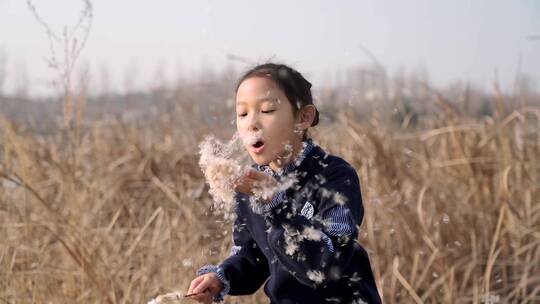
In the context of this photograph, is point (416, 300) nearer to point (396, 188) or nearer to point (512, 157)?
point (396, 188)

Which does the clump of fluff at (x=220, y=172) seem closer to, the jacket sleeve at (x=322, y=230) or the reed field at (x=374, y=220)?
the jacket sleeve at (x=322, y=230)

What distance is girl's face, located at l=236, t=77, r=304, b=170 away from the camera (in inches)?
56.9

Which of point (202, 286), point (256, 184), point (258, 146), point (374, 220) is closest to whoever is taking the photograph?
point (256, 184)

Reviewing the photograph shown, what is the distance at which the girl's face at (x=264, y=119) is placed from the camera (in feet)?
4.74

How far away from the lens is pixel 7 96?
4.12 meters

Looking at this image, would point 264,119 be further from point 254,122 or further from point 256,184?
point 256,184

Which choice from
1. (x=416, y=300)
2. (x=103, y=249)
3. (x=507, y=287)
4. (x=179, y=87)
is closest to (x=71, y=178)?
(x=103, y=249)

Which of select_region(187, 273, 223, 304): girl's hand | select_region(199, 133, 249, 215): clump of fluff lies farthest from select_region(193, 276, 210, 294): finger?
select_region(199, 133, 249, 215): clump of fluff

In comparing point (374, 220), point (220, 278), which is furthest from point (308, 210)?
point (374, 220)

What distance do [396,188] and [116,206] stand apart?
131 centimetres

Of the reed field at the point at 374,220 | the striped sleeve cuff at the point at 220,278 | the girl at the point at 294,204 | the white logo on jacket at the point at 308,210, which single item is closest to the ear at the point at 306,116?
the girl at the point at 294,204

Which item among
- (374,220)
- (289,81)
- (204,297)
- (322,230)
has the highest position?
(289,81)

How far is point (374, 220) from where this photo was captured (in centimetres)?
300

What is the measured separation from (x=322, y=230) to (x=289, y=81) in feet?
0.94
